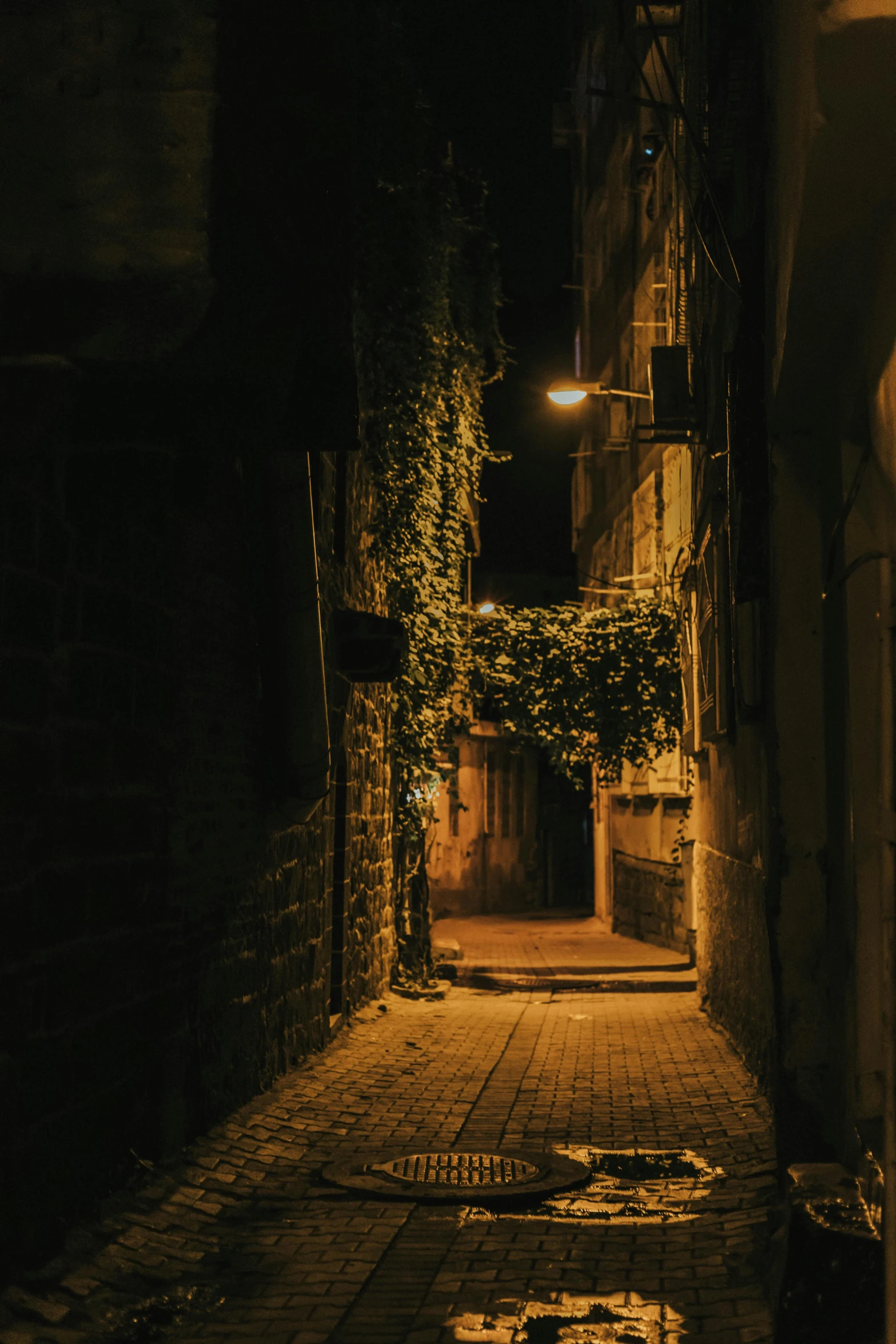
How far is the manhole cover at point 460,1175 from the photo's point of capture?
5.55m

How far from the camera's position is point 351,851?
416 inches

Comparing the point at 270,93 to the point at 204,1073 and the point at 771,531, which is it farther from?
the point at 204,1073

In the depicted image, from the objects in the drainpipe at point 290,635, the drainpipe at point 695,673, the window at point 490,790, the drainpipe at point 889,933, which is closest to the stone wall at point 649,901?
the drainpipe at point 695,673

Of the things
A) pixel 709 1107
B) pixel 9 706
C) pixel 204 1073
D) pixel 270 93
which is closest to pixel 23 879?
pixel 9 706

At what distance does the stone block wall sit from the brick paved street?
24 centimetres

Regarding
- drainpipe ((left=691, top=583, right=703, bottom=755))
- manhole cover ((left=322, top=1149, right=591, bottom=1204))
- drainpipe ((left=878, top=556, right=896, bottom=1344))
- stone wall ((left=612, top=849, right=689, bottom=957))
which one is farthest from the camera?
stone wall ((left=612, top=849, right=689, bottom=957))

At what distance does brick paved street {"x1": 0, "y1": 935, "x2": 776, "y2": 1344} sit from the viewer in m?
4.11

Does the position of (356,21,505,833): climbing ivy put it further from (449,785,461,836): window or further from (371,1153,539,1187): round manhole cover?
(449,785,461,836): window

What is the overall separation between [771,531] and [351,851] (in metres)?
5.38

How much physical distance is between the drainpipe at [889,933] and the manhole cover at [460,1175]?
263 centimetres

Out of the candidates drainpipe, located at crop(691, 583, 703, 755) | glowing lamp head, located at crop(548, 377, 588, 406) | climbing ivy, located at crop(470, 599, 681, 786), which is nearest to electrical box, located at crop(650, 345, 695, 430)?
drainpipe, located at crop(691, 583, 703, 755)

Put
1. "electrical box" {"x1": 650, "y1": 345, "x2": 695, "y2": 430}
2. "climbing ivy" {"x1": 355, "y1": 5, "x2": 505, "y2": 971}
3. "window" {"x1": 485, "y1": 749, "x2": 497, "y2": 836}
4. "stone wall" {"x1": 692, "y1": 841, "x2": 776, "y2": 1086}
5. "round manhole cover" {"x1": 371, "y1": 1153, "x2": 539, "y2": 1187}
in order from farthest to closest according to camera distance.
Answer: "window" {"x1": 485, "y1": 749, "x2": 497, "y2": 836}
"climbing ivy" {"x1": 355, "y1": 5, "x2": 505, "y2": 971}
"electrical box" {"x1": 650, "y1": 345, "x2": 695, "y2": 430}
"stone wall" {"x1": 692, "y1": 841, "x2": 776, "y2": 1086}
"round manhole cover" {"x1": 371, "y1": 1153, "x2": 539, "y2": 1187}

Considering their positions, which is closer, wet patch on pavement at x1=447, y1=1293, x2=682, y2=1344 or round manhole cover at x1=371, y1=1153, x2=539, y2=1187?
wet patch on pavement at x1=447, y1=1293, x2=682, y2=1344

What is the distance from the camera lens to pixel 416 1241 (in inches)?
196
